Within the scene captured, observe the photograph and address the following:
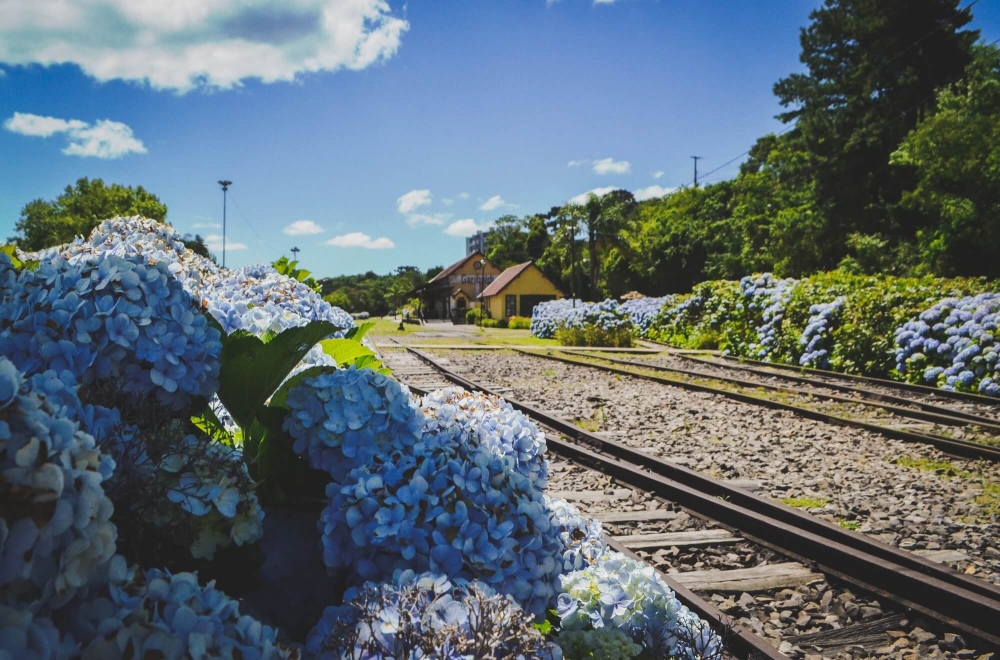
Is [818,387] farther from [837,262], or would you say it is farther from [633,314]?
[837,262]

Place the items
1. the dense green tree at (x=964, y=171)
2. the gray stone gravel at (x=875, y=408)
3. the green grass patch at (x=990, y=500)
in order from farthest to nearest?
the dense green tree at (x=964, y=171)
the gray stone gravel at (x=875, y=408)
the green grass patch at (x=990, y=500)

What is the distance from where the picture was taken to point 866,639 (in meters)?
3.34

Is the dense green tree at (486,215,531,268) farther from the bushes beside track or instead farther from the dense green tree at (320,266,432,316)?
the bushes beside track

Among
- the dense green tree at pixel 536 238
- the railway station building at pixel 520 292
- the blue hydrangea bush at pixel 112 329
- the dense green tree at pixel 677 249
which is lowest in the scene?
the blue hydrangea bush at pixel 112 329

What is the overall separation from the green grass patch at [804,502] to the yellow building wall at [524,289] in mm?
56229

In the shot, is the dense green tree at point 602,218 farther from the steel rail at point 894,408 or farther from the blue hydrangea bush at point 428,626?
the blue hydrangea bush at point 428,626

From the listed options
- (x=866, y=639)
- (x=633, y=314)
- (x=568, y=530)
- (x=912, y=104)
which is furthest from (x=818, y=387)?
(x=912, y=104)

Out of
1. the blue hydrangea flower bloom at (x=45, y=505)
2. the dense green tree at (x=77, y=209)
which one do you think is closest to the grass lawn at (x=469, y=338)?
the blue hydrangea flower bloom at (x=45, y=505)

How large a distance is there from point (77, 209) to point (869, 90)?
6602 cm

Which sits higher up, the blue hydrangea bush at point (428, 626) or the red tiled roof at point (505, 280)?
the red tiled roof at point (505, 280)

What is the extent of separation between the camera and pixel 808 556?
4293 mm

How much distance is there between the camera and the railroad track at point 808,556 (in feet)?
11.0

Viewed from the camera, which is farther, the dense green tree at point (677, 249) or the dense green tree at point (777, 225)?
the dense green tree at point (677, 249)

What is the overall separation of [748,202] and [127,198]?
57053 mm
